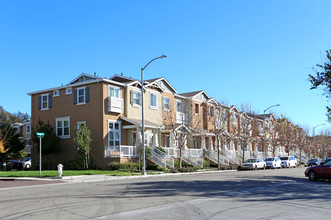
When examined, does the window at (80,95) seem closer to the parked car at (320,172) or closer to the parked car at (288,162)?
the parked car at (320,172)

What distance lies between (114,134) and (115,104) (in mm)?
2788

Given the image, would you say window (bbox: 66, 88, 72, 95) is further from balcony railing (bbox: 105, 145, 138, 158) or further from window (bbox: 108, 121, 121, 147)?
balcony railing (bbox: 105, 145, 138, 158)

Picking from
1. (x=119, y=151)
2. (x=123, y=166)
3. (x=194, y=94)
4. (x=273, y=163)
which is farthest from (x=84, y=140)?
(x=273, y=163)

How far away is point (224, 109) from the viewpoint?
44.4 m

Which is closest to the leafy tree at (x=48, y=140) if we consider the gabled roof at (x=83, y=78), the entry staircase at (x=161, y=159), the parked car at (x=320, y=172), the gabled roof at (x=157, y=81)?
the gabled roof at (x=83, y=78)

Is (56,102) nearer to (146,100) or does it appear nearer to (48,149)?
(48,149)

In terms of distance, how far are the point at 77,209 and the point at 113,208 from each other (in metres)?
1.03

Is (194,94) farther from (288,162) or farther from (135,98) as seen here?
(288,162)

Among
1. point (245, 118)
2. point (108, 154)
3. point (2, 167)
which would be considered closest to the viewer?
point (108, 154)

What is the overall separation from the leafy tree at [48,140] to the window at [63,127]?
0.84 metres

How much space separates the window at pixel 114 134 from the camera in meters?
32.3

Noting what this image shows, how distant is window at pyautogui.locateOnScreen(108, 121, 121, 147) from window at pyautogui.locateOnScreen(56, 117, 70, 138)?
14.9 feet

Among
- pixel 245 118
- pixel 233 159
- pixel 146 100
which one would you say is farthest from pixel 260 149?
pixel 146 100

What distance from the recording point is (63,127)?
3444 cm
